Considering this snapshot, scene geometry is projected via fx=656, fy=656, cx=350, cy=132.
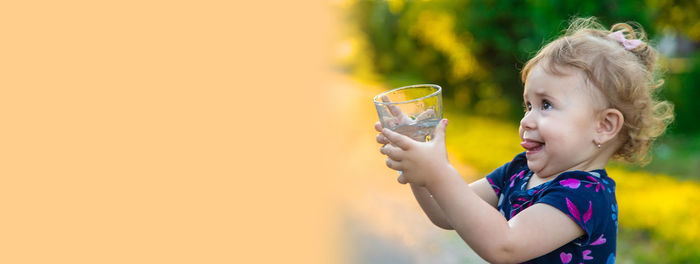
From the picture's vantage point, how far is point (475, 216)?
1.68 metres

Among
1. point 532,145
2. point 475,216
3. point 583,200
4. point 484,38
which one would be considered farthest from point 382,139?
point 484,38

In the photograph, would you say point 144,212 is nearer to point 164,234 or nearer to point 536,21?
point 164,234

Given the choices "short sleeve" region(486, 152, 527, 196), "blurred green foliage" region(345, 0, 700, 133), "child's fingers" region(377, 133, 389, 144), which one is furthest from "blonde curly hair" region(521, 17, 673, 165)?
"blurred green foliage" region(345, 0, 700, 133)

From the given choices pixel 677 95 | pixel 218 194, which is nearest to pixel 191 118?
pixel 218 194

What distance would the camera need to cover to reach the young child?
170cm

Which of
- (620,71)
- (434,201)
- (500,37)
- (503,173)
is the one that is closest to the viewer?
(620,71)

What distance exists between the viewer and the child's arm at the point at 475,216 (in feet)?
5.51

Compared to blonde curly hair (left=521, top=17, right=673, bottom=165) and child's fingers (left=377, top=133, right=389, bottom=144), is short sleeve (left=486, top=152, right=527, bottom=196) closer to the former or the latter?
blonde curly hair (left=521, top=17, right=673, bottom=165)

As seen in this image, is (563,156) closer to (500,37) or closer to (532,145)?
(532,145)

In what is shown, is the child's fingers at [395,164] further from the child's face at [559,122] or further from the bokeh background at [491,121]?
the bokeh background at [491,121]

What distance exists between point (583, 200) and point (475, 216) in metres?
0.33

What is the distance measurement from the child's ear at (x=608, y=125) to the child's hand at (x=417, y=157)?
0.53 metres

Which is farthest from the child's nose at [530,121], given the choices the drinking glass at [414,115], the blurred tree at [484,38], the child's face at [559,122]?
the blurred tree at [484,38]

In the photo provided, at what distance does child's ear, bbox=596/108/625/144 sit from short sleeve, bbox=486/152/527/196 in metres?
0.31
